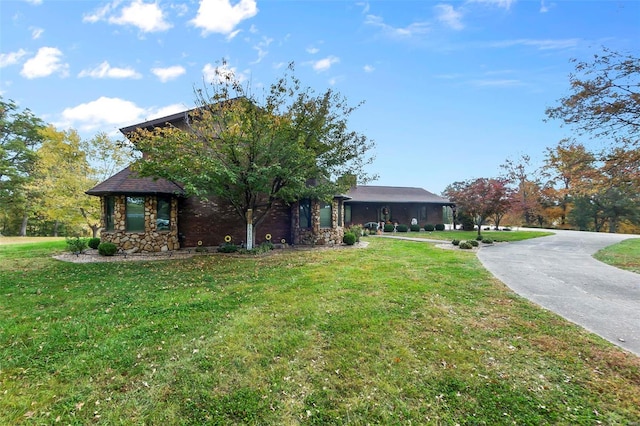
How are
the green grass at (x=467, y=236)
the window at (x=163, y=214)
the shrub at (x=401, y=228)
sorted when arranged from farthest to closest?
1. the shrub at (x=401, y=228)
2. the green grass at (x=467, y=236)
3. the window at (x=163, y=214)

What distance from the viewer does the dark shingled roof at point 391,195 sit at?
2544 cm

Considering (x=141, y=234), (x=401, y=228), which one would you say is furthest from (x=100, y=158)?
(x=401, y=228)

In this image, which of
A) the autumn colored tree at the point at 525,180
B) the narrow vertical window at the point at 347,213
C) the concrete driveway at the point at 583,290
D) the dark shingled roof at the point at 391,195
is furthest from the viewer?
the autumn colored tree at the point at 525,180

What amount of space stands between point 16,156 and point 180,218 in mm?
26090

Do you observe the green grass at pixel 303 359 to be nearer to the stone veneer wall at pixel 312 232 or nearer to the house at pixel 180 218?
the house at pixel 180 218

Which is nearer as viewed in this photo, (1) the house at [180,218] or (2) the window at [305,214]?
(1) the house at [180,218]

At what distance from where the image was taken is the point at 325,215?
15398 millimetres

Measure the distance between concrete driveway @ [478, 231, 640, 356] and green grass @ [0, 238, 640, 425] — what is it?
477 mm

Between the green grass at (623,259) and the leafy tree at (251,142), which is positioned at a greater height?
the leafy tree at (251,142)

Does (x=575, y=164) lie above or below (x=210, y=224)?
above

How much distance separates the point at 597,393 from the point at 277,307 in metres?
4.54

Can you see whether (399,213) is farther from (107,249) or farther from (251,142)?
(107,249)

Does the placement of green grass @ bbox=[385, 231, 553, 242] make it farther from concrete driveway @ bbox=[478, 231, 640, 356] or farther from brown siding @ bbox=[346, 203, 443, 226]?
concrete driveway @ bbox=[478, 231, 640, 356]

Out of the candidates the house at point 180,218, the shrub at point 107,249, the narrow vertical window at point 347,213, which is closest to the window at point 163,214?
the house at point 180,218
